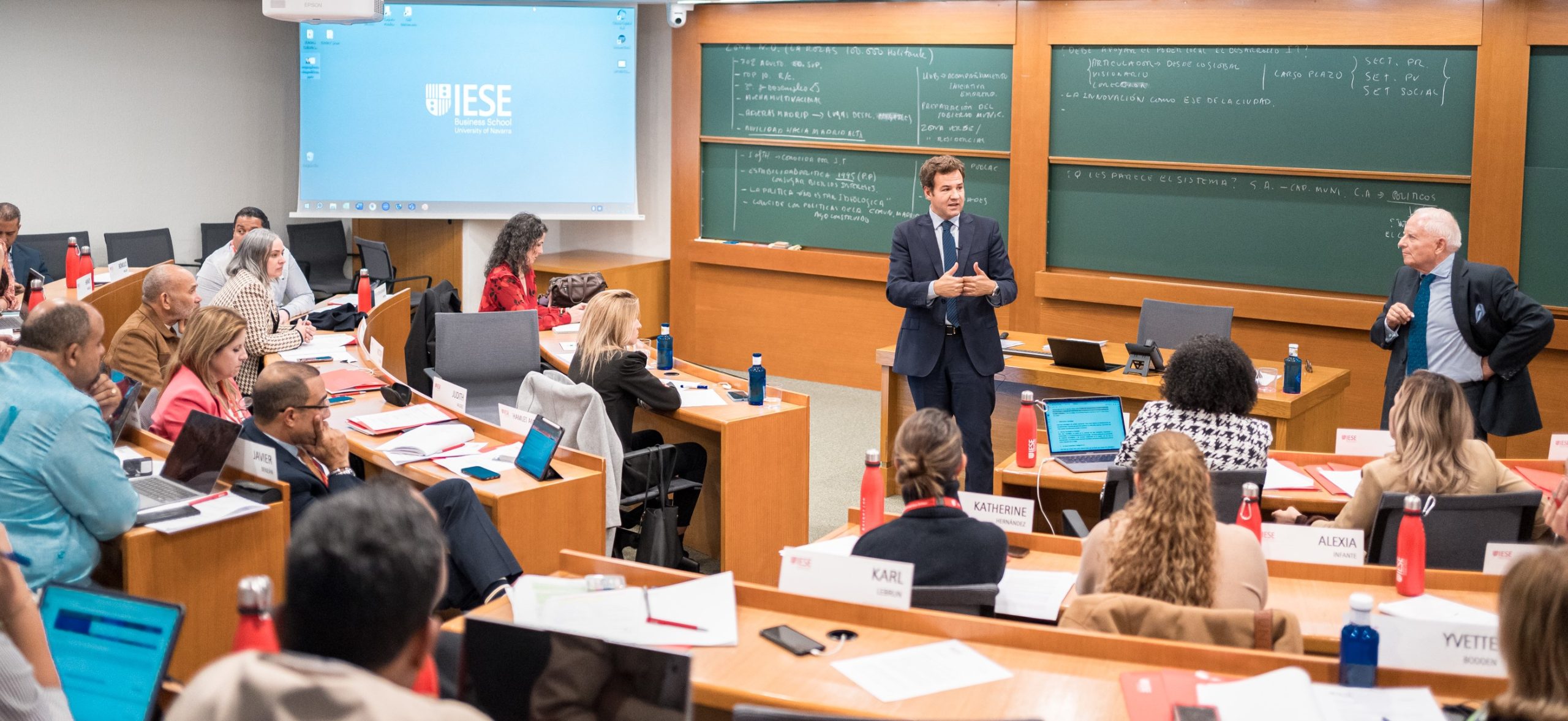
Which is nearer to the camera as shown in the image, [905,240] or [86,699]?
[86,699]

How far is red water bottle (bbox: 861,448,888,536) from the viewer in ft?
11.1

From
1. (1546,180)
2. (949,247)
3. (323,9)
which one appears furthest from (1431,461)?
(323,9)

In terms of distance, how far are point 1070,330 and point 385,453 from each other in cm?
446

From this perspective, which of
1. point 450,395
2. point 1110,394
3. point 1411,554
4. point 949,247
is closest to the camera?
point 1411,554

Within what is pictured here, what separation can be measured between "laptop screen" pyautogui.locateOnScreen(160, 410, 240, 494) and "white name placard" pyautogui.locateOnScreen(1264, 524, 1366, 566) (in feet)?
9.08

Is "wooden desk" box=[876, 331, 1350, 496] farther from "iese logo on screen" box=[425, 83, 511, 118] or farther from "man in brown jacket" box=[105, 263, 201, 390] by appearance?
"iese logo on screen" box=[425, 83, 511, 118]

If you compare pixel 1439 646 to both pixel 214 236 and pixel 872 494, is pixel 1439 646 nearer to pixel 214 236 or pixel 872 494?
pixel 872 494

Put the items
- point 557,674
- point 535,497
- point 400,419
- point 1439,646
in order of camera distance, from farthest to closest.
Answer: point 400,419
point 535,497
point 1439,646
point 557,674

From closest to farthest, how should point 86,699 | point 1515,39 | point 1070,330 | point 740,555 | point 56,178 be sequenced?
point 86,699, point 740,555, point 1515,39, point 1070,330, point 56,178

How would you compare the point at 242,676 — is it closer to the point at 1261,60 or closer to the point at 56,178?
the point at 1261,60

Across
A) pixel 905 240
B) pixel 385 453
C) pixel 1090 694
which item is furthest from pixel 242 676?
pixel 905 240

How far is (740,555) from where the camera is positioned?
5086 millimetres

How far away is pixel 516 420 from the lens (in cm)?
459

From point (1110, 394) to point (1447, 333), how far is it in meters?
1.32
